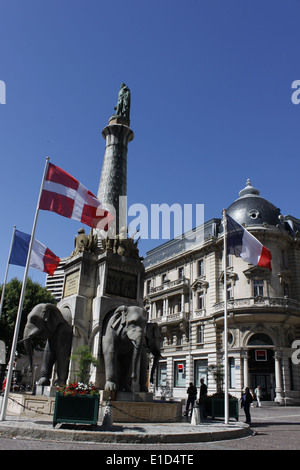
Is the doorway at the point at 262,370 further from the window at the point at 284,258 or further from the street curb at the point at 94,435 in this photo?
the street curb at the point at 94,435

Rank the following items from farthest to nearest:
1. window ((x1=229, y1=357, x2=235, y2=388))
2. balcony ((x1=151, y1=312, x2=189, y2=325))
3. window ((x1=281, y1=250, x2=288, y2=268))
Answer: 1. balcony ((x1=151, y1=312, x2=189, y2=325))
2. window ((x1=281, y1=250, x2=288, y2=268))
3. window ((x1=229, y1=357, x2=235, y2=388))

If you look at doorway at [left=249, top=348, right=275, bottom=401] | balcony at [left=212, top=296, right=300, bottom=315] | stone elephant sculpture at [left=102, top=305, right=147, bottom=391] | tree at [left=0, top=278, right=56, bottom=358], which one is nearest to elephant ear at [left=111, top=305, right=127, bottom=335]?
stone elephant sculpture at [left=102, top=305, right=147, bottom=391]

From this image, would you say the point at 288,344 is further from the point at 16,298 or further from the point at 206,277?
the point at 16,298

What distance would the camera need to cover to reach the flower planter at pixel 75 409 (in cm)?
952

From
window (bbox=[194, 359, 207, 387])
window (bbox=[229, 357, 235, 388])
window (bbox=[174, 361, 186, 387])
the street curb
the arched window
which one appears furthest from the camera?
window (bbox=[174, 361, 186, 387])

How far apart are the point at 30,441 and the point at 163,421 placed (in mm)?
5199

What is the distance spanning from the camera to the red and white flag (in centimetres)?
1364

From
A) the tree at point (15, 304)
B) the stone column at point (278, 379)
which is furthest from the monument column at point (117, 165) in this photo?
Answer: the stone column at point (278, 379)

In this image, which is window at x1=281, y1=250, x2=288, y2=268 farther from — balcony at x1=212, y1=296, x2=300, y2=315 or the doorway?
the doorway

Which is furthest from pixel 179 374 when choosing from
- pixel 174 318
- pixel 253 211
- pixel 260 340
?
pixel 253 211

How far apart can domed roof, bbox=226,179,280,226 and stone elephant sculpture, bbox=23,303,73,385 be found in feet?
102

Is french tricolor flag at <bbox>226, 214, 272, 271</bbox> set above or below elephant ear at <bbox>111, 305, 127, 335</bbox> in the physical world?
above

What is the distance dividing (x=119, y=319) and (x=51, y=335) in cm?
264
